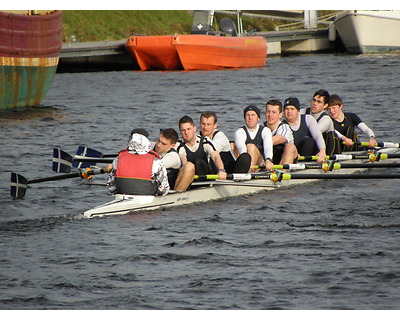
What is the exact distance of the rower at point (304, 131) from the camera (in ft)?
51.9

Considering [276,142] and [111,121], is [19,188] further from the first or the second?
[111,121]

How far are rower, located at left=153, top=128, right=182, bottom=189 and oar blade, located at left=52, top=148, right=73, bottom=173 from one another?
2685 mm

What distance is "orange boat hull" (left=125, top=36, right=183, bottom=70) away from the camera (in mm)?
39719

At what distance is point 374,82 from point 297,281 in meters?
25.8

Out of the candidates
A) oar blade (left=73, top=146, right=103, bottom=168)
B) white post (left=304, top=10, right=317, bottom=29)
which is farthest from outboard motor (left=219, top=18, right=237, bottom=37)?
oar blade (left=73, top=146, right=103, bottom=168)

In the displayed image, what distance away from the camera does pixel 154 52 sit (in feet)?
132

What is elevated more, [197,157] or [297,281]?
[197,157]

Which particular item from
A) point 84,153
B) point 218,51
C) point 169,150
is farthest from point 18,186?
point 218,51

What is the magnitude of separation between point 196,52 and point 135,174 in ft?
93.9

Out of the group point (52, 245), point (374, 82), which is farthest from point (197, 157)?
point (374, 82)

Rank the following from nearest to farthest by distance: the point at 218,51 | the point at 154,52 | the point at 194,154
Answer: the point at 194,154
the point at 154,52
the point at 218,51

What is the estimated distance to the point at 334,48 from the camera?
173 feet

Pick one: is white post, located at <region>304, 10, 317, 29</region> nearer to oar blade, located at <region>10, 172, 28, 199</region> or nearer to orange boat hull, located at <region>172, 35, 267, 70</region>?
Result: orange boat hull, located at <region>172, 35, 267, 70</region>

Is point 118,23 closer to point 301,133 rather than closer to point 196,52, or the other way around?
point 196,52
